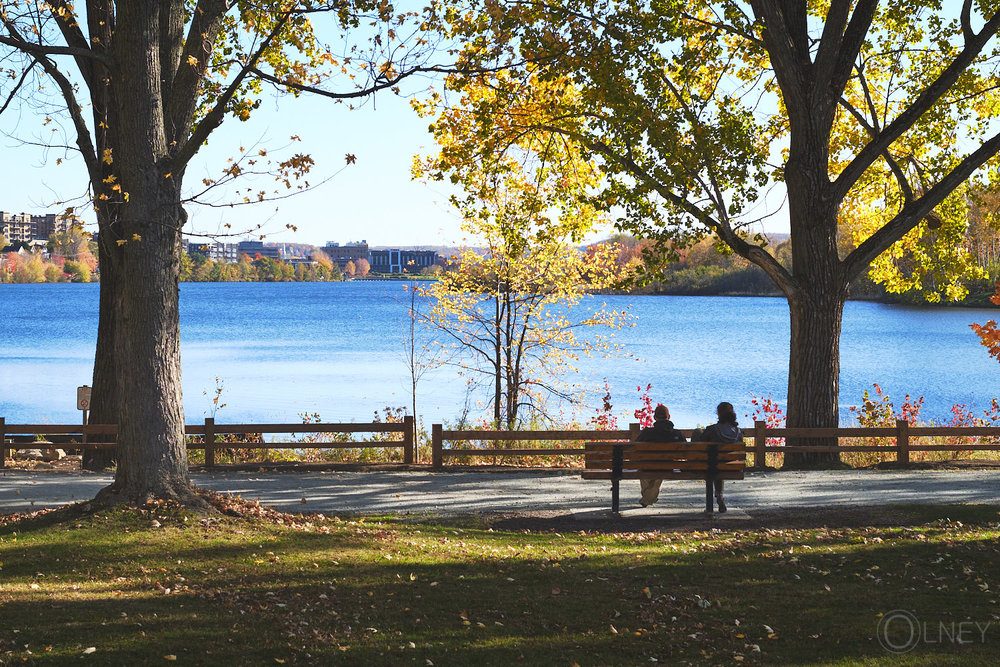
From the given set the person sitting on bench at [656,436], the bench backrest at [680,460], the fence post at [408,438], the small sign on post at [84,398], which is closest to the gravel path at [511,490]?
the person sitting on bench at [656,436]

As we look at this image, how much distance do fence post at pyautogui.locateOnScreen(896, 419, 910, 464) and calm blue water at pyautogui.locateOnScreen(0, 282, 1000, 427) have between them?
9386 mm

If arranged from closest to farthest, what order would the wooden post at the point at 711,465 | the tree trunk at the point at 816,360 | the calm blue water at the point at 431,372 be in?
1. the wooden post at the point at 711,465
2. the tree trunk at the point at 816,360
3. the calm blue water at the point at 431,372

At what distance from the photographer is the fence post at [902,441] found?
15945mm

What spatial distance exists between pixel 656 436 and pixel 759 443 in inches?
179

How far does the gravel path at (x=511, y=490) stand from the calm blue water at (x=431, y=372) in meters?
10.2

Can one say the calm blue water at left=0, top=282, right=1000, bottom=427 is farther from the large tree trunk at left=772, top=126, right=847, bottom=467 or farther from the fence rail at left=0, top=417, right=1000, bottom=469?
the fence rail at left=0, top=417, right=1000, bottom=469

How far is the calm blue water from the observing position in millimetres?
35188

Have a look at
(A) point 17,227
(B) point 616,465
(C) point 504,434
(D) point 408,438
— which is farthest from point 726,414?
(A) point 17,227

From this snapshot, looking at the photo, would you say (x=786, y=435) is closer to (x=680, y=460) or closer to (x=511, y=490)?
(x=680, y=460)

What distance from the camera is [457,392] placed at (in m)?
37.8

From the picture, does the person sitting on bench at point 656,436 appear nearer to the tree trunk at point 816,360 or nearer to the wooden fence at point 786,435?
the wooden fence at point 786,435

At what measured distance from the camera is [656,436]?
12.2 m

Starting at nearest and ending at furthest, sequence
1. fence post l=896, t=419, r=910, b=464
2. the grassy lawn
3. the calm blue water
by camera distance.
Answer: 1. the grassy lawn
2. fence post l=896, t=419, r=910, b=464
3. the calm blue water

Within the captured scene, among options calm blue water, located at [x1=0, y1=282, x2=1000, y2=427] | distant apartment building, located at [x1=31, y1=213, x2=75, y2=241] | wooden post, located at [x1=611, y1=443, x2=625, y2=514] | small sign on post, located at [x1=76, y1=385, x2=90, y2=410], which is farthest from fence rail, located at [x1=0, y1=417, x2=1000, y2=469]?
calm blue water, located at [x1=0, y1=282, x2=1000, y2=427]
